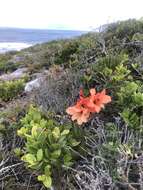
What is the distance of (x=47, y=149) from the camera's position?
3115mm

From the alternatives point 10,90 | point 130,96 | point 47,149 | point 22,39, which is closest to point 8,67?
point 10,90

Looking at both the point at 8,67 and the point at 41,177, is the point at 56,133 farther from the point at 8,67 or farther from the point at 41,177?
the point at 8,67

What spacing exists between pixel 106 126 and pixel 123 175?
78cm

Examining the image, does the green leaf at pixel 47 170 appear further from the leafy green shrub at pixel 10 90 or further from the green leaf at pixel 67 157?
the leafy green shrub at pixel 10 90

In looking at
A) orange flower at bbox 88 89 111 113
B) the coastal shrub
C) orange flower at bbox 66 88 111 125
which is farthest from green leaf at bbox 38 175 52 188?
the coastal shrub

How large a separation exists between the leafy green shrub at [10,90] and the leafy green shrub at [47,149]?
2939 millimetres

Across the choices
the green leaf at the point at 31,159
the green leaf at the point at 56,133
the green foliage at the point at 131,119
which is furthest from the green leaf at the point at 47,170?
the green foliage at the point at 131,119

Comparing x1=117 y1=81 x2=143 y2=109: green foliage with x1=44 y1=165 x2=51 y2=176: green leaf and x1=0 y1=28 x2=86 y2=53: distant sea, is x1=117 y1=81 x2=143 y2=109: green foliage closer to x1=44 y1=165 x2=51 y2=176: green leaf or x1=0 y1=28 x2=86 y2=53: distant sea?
x1=44 y1=165 x2=51 y2=176: green leaf

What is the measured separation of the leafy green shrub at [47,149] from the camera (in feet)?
9.93

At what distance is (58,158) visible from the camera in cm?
315

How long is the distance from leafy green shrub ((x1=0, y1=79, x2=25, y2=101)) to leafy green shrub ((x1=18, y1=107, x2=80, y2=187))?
9.64ft

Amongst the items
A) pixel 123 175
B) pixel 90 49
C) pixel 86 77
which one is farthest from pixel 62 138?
pixel 90 49

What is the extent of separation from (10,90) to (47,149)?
3374 mm

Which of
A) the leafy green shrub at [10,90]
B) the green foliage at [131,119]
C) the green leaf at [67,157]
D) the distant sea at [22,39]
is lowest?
the distant sea at [22,39]
